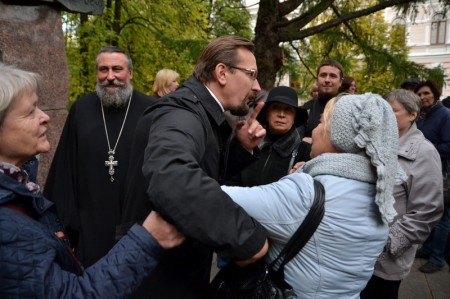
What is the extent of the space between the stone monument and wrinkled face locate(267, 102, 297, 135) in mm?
1726

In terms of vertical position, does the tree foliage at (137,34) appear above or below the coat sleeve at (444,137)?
above

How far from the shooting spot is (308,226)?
135 cm

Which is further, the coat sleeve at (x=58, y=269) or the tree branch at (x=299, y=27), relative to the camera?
the tree branch at (x=299, y=27)

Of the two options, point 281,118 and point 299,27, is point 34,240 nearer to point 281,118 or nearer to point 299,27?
point 281,118

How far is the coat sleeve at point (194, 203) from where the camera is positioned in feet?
3.71

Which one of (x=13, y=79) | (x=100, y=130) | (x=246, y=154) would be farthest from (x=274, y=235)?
(x=100, y=130)

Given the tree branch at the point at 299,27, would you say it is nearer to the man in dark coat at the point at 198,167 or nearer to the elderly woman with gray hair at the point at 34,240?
the man in dark coat at the point at 198,167

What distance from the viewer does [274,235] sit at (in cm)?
136

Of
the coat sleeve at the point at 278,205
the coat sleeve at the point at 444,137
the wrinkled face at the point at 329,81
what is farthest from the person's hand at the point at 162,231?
the coat sleeve at the point at 444,137

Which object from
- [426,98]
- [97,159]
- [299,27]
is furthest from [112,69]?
[299,27]

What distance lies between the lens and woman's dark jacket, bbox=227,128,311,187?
9.91 feet

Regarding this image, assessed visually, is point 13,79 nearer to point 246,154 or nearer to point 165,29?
point 246,154

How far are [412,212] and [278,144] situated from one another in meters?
1.05

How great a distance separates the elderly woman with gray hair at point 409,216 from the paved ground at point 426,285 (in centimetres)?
161
